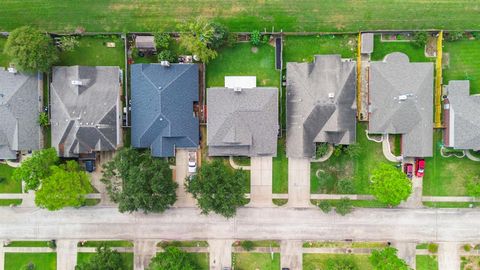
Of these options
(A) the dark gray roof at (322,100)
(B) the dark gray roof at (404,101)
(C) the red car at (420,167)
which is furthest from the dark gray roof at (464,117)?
(A) the dark gray roof at (322,100)

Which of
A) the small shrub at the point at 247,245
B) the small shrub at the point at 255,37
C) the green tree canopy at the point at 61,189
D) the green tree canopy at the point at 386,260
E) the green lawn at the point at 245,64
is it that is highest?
the small shrub at the point at 255,37

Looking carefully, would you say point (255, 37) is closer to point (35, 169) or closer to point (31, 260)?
point (35, 169)

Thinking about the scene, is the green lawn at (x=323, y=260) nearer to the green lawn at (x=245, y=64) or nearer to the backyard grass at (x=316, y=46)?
the green lawn at (x=245, y=64)

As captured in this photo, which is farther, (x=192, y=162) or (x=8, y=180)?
(x=8, y=180)

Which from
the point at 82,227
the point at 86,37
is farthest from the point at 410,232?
the point at 86,37

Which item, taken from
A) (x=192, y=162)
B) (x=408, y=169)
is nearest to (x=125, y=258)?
(x=192, y=162)

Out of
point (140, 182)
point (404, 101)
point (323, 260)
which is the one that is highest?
point (404, 101)

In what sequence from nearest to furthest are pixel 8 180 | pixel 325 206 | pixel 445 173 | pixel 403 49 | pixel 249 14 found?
pixel 325 206 → pixel 403 49 → pixel 445 173 → pixel 249 14 → pixel 8 180
